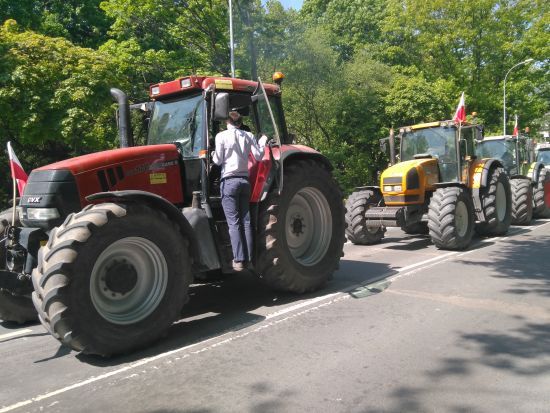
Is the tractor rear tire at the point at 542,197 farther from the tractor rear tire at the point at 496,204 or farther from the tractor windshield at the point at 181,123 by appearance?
the tractor windshield at the point at 181,123

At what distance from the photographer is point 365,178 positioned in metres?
23.5

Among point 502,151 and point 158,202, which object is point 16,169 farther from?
point 502,151

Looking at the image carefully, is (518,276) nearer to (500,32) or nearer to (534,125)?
(500,32)

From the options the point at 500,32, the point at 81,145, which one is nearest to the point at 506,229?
the point at 81,145

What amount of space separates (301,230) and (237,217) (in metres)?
1.27

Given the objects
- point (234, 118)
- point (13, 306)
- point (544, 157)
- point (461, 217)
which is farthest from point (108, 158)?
point (544, 157)

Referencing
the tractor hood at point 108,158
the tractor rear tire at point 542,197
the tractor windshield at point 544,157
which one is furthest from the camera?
the tractor windshield at point 544,157

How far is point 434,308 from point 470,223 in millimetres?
4522

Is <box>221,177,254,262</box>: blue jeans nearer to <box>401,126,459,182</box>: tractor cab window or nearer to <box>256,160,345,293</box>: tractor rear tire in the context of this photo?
<box>256,160,345,293</box>: tractor rear tire

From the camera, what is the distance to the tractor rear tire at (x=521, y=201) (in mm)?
12258

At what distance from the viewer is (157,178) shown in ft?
16.9

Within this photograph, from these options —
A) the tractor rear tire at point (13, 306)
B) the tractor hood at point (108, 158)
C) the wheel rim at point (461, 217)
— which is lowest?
the tractor rear tire at point (13, 306)

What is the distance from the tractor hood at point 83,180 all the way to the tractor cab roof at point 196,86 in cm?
91

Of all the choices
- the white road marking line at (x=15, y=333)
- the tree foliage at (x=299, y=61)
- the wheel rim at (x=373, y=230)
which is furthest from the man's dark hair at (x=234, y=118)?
the tree foliage at (x=299, y=61)
